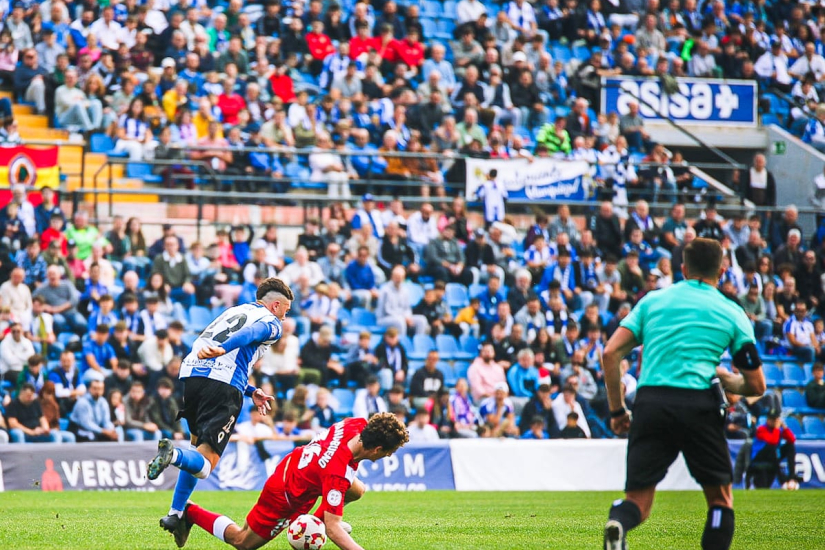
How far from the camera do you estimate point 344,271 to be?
21.0 metres

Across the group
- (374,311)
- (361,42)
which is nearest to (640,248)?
(374,311)

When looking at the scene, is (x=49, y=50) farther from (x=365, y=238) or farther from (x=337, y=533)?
(x=337, y=533)

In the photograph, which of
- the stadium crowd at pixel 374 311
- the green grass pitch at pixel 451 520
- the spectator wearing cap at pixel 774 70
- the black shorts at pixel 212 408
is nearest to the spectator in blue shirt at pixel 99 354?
the stadium crowd at pixel 374 311

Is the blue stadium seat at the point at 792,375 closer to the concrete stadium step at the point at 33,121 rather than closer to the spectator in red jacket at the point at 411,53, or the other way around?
the spectator in red jacket at the point at 411,53

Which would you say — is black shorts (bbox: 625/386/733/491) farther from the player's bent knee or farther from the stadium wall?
the stadium wall

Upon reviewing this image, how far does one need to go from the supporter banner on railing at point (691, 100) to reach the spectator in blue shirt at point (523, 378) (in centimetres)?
891

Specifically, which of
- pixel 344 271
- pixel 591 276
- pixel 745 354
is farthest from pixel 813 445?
pixel 745 354

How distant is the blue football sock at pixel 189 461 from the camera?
8.34 m

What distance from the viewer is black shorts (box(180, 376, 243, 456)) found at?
351 inches

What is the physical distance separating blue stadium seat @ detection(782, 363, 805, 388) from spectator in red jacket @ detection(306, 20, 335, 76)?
36.4 ft

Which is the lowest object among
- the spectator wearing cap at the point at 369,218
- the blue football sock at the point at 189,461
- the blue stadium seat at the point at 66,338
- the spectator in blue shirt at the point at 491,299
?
the blue football sock at the point at 189,461

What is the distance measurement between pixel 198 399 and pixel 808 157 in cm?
2108

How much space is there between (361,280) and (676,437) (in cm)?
1469

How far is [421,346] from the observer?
2066 cm
